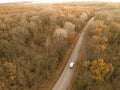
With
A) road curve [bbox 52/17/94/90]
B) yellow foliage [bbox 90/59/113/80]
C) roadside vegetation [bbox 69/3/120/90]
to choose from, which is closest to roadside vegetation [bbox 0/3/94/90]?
road curve [bbox 52/17/94/90]

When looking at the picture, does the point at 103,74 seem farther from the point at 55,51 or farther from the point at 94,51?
the point at 55,51

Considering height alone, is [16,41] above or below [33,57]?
above

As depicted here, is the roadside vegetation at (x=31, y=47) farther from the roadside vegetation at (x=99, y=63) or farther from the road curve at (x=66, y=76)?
the roadside vegetation at (x=99, y=63)

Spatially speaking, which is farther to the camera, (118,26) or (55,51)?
(118,26)

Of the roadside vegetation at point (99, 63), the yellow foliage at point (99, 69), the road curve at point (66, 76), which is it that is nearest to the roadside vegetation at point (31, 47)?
the road curve at point (66, 76)

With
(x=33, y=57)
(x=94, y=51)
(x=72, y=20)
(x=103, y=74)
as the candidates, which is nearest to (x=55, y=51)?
(x=33, y=57)

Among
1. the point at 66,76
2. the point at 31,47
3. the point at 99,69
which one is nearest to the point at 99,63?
the point at 99,69

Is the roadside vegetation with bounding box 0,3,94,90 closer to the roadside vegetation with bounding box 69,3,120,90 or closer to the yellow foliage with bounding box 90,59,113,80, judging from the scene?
the roadside vegetation with bounding box 69,3,120,90

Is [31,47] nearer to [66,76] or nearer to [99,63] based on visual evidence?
[66,76]
